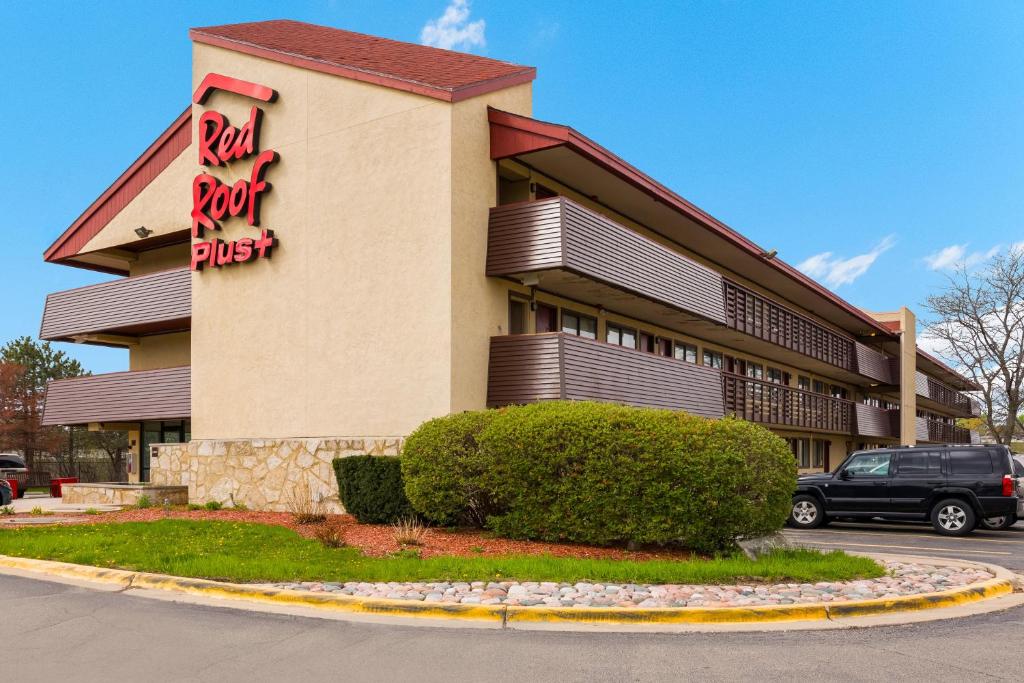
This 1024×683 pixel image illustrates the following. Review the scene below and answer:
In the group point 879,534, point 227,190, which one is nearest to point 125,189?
point 227,190

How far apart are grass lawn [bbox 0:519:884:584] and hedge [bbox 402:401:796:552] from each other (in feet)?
2.25

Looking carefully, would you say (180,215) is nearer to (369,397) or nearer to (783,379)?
(369,397)

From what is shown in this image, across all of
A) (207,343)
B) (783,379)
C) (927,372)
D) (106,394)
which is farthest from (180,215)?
(927,372)

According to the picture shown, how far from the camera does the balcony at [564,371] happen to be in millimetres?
17125

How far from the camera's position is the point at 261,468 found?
1981 centimetres

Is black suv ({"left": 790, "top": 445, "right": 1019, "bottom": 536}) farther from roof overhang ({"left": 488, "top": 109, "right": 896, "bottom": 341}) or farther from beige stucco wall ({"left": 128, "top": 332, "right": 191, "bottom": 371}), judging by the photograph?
beige stucco wall ({"left": 128, "top": 332, "right": 191, "bottom": 371})

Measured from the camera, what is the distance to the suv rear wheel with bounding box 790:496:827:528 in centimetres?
1988

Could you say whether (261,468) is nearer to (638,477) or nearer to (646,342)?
(638,477)

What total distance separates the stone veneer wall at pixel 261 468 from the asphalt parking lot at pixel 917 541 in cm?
886

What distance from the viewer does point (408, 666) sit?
6.55m

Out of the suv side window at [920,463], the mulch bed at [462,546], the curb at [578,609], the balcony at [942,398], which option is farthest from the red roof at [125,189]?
the balcony at [942,398]

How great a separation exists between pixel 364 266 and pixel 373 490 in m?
5.01

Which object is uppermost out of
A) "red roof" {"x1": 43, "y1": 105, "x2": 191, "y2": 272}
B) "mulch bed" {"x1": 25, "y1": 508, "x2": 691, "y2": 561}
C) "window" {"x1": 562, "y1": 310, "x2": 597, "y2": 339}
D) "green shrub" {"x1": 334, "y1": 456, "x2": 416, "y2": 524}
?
"red roof" {"x1": 43, "y1": 105, "x2": 191, "y2": 272}

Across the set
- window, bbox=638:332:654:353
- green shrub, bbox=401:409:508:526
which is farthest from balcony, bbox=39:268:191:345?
window, bbox=638:332:654:353
